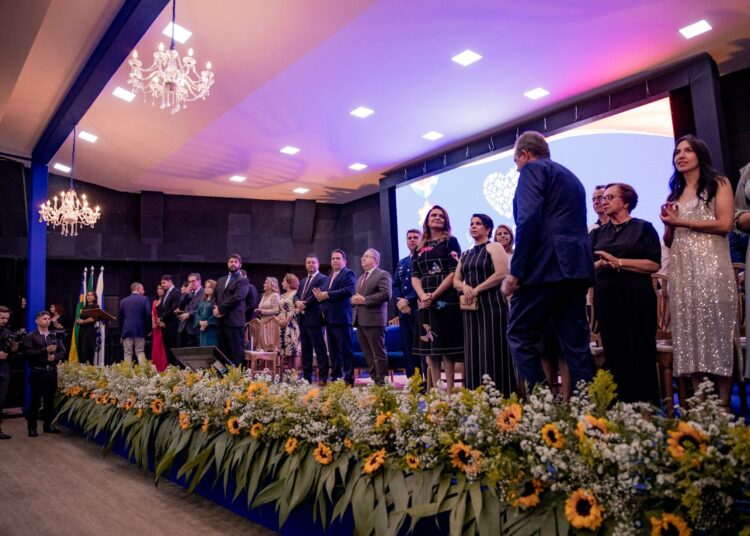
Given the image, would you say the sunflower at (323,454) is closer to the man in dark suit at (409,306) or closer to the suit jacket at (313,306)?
the man in dark suit at (409,306)

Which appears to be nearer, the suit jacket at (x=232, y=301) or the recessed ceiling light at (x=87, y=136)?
the suit jacket at (x=232, y=301)

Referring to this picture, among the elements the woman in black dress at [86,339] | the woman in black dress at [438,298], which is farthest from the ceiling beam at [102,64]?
the woman in black dress at [438,298]

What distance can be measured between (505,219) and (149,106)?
5.05 metres

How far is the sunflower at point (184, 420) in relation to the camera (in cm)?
275

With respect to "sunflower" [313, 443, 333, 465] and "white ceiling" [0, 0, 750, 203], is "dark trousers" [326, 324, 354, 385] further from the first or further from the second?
"sunflower" [313, 443, 333, 465]

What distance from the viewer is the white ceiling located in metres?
5.14

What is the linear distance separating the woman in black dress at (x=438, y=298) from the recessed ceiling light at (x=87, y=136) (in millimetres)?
7069

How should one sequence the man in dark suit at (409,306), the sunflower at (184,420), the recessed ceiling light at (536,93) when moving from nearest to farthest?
the sunflower at (184,420)
the man in dark suit at (409,306)
the recessed ceiling light at (536,93)

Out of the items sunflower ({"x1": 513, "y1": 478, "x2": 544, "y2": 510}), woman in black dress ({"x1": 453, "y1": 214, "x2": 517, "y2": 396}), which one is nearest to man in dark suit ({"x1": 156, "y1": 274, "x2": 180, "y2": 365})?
woman in black dress ({"x1": 453, "y1": 214, "x2": 517, "y2": 396})

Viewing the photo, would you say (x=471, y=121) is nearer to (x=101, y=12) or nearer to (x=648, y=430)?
(x=101, y=12)

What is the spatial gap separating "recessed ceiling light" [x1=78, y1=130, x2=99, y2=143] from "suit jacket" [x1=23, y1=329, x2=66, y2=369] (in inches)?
164

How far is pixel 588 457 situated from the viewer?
1.25m

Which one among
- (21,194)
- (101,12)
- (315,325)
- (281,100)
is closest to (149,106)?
(281,100)

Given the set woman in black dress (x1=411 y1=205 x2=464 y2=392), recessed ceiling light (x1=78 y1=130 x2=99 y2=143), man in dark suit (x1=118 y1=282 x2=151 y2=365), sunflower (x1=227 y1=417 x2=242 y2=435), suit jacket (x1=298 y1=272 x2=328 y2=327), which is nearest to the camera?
sunflower (x1=227 y1=417 x2=242 y2=435)
